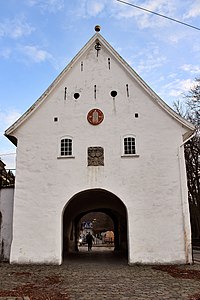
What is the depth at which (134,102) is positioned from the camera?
1689 centimetres

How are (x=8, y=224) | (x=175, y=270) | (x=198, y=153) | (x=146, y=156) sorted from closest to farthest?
(x=175, y=270) → (x=146, y=156) → (x=8, y=224) → (x=198, y=153)

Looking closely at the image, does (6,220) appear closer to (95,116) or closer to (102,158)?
(102,158)

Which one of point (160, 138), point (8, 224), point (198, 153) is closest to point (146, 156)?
point (160, 138)

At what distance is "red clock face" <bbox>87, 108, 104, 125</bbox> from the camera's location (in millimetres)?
16703

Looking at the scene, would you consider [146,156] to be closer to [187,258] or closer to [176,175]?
[176,175]

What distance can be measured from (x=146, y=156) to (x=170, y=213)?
2.76 metres

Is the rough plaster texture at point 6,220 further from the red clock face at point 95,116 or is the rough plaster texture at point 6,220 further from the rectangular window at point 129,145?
the rectangular window at point 129,145

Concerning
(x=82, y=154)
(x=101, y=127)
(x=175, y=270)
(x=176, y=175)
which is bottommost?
(x=175, y=270)

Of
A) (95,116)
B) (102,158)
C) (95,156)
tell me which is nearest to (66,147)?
(95,156)

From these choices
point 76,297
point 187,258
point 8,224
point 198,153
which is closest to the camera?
point 76,297

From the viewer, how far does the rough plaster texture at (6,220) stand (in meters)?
17.0

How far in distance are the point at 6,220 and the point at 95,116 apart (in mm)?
6775

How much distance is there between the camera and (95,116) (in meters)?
16.8

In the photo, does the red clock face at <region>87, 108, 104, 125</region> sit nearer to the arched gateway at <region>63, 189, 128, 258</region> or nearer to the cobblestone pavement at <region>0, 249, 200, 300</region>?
the arched gateway at <region>63, 189, 128, 258</region>
